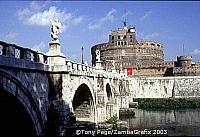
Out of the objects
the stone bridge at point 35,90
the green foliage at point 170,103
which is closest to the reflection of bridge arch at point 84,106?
the stone bridge at point 35,90

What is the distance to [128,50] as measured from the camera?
76.4 metres

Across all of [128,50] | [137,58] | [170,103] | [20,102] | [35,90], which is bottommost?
[170,103]

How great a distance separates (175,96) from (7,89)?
45766mm

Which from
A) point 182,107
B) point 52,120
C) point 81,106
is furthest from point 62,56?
point 182,107

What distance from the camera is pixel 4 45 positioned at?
1101cm

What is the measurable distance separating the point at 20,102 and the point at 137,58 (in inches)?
2562

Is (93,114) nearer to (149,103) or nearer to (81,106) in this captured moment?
(81,106)

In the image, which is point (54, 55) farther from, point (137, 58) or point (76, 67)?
point (137, 58)

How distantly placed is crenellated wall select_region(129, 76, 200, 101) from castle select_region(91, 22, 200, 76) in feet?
28.6

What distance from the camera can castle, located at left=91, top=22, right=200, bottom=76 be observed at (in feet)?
219

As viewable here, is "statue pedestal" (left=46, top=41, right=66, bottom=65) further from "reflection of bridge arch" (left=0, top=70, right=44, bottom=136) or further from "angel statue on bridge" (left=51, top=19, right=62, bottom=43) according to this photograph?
"reflection of bridge arch" (left=0, top=70, right=44, bottom=136)

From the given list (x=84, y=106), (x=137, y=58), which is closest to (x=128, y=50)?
(x=137, y=58)

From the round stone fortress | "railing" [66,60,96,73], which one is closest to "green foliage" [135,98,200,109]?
the round stone fortress

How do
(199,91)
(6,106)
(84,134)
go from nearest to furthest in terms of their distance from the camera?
(6,106), (84,134), (199,91)
